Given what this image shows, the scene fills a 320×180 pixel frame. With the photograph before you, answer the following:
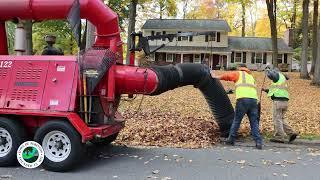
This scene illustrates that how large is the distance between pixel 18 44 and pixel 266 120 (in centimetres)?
806

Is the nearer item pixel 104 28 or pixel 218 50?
pixel 104 28

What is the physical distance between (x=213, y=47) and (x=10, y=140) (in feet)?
155

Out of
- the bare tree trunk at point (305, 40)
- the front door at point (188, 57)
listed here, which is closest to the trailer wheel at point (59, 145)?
the bare tree trunk at point (305, 40)

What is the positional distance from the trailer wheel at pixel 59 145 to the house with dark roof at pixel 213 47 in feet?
147

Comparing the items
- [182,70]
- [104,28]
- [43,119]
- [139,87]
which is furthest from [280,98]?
[43,119]

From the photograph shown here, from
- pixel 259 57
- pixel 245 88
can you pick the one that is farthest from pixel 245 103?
pixel 259 57

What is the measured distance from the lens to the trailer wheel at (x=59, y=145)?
848cm

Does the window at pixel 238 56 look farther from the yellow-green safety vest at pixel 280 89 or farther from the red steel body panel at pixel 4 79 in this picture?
the red steel body panel at pixel 4 79

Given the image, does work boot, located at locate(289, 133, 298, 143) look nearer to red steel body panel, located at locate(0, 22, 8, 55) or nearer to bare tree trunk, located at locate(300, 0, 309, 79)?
red steel body panel, located at locate(0, 22, 8, 55)

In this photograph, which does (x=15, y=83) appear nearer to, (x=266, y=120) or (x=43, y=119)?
(x=43, y=119)

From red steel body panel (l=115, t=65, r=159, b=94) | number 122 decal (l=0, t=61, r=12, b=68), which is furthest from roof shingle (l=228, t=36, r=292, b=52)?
number 122 decal (l=0, t=61, r=12, b=68)

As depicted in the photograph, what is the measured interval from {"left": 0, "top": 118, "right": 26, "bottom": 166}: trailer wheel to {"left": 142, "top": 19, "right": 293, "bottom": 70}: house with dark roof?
44.6m

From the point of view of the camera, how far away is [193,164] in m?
9.12

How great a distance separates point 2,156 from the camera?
880 centimetres
